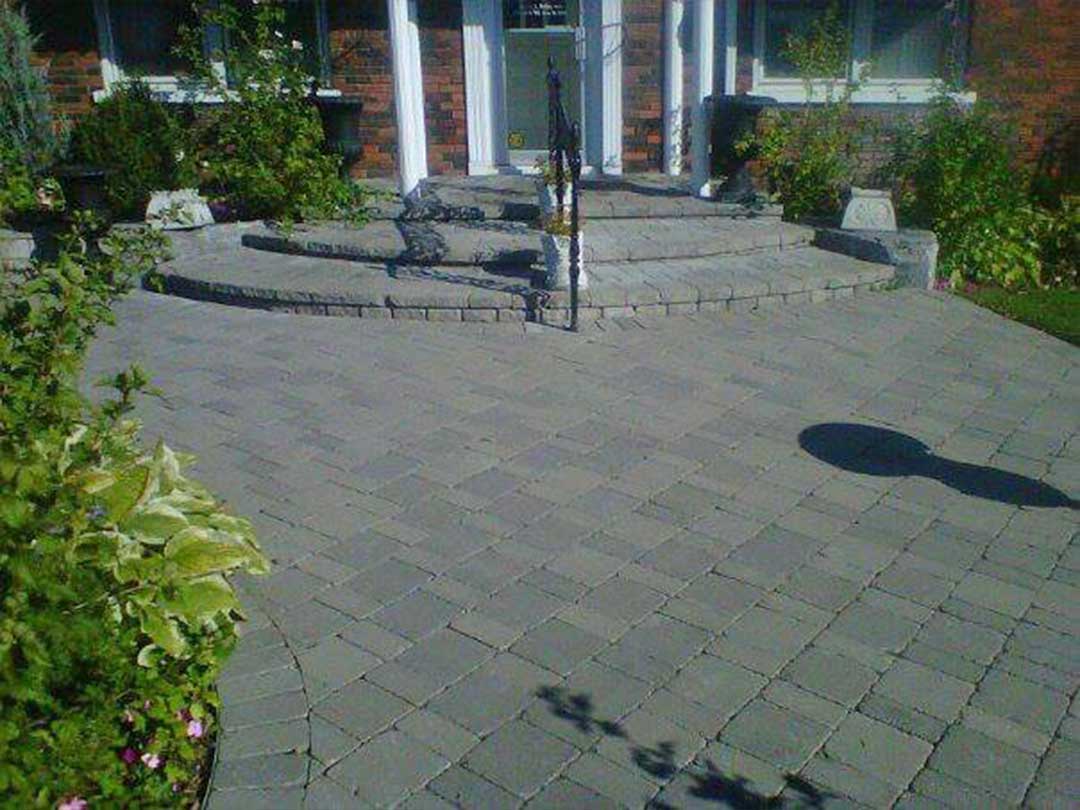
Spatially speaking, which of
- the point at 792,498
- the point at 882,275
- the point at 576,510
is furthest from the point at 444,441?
the point at 882,275

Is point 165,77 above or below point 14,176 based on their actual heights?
above

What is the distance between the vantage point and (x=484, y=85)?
A: 432 inches

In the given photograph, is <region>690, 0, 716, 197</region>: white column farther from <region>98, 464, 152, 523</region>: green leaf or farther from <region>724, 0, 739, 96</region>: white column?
<region>98, 464, 152, 523</region>: green leaf

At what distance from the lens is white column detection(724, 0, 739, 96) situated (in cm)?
1069

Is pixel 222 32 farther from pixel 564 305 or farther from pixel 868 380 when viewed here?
pixel 868 380

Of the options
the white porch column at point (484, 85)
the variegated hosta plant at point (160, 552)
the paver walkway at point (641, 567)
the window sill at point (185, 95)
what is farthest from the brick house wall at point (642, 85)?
the variegated hosta plant at point (160, 552)

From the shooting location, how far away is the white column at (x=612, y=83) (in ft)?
34.9

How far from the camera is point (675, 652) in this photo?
3.42 m

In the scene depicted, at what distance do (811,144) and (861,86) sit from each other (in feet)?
4.39

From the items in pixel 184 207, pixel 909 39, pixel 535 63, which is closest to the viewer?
pixel 184 207

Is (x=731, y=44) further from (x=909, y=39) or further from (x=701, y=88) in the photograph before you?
(x=909, y=39)

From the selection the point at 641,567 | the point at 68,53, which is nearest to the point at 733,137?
the point at 641,567

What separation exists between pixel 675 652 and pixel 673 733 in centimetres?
44

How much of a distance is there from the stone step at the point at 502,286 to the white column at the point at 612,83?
295 cm
